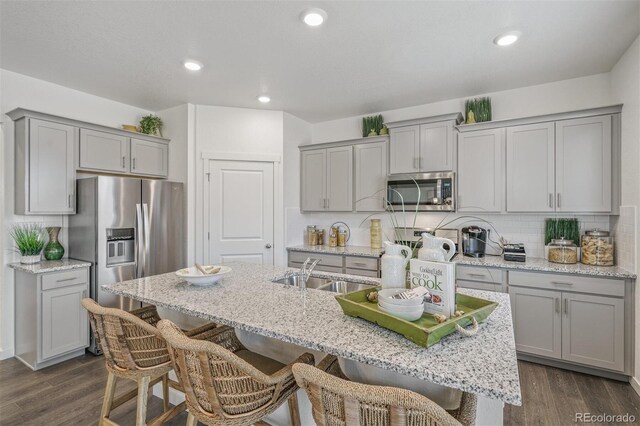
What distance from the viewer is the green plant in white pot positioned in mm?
2969

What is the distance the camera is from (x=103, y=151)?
346cm

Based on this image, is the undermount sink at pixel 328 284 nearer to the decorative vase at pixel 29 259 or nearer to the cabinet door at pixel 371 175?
the cabinet door at pixel 371 175

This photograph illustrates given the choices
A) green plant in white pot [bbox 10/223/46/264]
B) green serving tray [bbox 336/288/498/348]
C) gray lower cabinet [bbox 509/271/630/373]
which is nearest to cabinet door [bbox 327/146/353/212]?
gray lower cabinet [bbox 509/271/630/373]

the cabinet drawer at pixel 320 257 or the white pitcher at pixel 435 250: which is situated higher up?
the white pitcher at pixel 435 250

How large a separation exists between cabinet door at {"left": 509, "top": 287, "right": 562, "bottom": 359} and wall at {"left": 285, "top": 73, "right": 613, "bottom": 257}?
2.29ft

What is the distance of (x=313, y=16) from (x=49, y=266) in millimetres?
3151

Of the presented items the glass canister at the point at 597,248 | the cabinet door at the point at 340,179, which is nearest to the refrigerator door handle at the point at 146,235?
the cabinet door at the point at 340,179

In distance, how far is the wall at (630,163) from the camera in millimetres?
2447

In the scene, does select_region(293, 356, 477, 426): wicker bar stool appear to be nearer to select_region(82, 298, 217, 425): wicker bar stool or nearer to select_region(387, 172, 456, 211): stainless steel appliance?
select_region(82, 298, 217, 425): wicker bar stool

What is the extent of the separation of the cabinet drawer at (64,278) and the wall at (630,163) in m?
4.76

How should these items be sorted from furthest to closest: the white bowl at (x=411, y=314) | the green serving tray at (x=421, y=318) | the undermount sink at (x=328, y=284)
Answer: the undermount sink at (x=328, y=284), the white bowl at (x=411, y=314), the green serving tray at (x=421, y=318)

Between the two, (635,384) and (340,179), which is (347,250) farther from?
(635,384)

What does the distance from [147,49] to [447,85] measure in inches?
113


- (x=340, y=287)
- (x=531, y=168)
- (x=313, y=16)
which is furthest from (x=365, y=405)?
(x=531, y=168)
